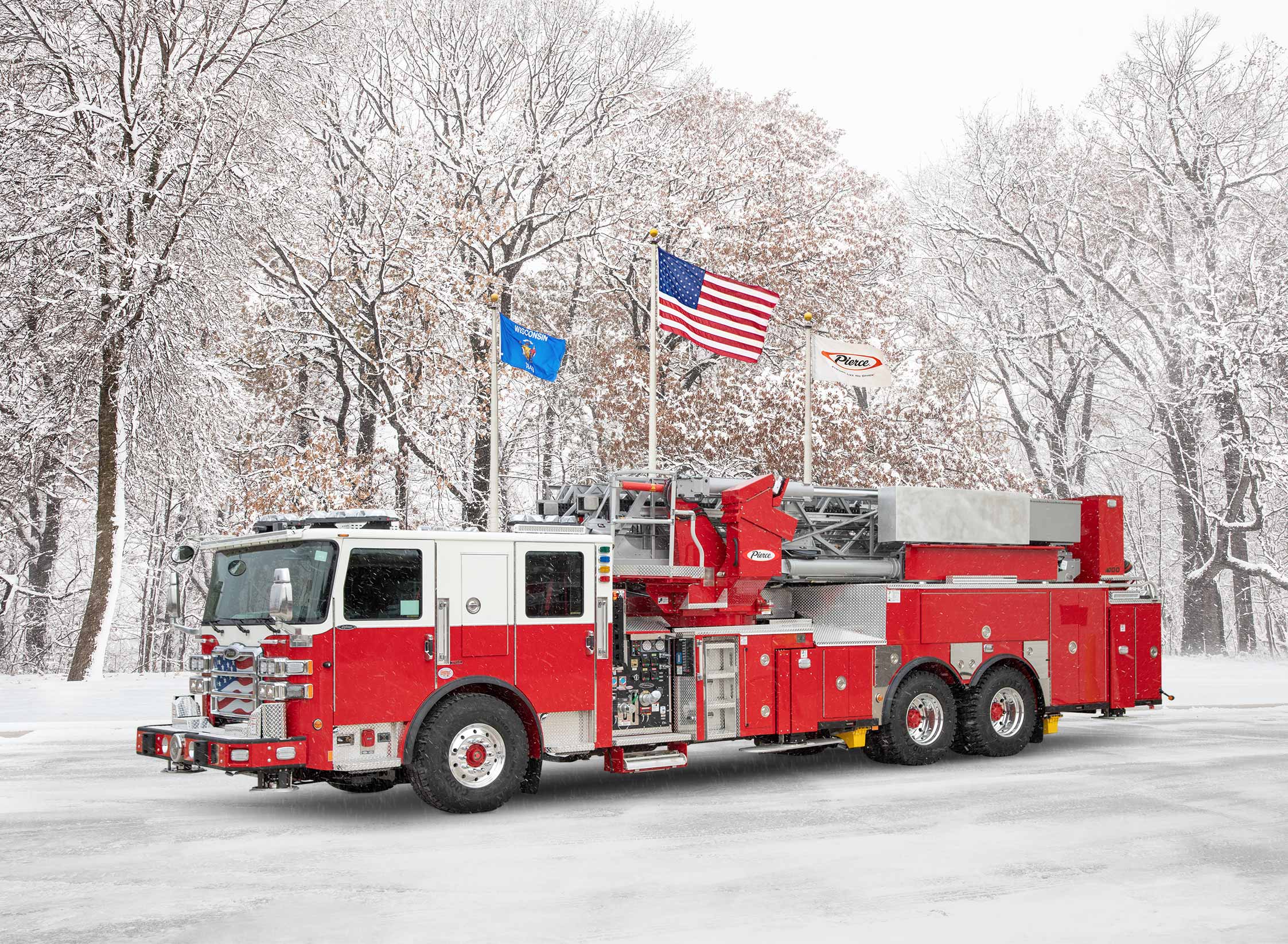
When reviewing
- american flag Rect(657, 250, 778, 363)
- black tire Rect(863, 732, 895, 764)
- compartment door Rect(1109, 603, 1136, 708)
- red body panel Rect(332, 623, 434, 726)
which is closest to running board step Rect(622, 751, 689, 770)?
red body panel Rect(332, 623, 434, 726)

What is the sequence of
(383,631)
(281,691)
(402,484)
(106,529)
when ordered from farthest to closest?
1. (402,484)
2. (106,529)
3. (383,631)
4. (281,691)

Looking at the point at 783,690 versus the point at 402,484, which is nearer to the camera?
the point at 783,690

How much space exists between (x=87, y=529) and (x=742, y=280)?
2090cm

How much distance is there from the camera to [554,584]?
11188 millimetres

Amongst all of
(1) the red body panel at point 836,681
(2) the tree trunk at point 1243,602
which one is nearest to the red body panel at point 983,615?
(1) the red body panel at point 836,681

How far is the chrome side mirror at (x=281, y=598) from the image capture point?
948cm

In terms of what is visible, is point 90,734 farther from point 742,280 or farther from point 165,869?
point 742,280

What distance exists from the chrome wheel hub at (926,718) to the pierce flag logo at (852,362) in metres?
6.66

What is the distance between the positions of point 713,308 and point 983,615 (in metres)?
6.39

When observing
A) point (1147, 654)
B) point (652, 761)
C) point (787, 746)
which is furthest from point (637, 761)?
point (1147, 654)

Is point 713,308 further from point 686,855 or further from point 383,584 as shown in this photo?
point 686,855

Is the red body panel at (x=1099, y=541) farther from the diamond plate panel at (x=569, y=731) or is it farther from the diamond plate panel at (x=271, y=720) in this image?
the diamond plate panel at (x=271, y=720)

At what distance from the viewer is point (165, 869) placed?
331 inches

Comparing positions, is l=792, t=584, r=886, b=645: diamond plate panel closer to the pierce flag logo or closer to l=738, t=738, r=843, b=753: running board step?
l=738, t=738, r=843, b=753: running board step
